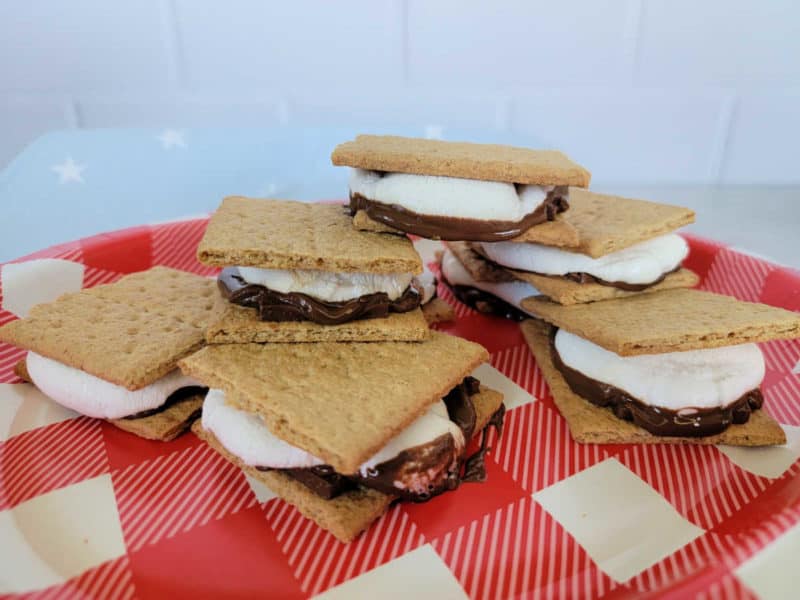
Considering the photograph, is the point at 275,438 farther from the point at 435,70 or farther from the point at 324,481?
the point at 435,70

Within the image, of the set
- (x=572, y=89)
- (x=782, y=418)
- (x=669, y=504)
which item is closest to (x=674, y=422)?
(x=669, y=504)

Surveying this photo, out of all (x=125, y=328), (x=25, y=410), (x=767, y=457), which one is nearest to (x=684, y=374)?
(x=767, y=457)

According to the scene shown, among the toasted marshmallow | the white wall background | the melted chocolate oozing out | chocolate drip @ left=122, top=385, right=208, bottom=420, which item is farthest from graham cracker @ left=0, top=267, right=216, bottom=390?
the white wall background

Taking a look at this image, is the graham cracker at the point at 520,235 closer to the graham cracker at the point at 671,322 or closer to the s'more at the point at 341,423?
the graham cracker at the point at 671,322

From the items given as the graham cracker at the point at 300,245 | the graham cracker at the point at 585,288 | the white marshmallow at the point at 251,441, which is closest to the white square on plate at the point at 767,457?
the graham cracker at the point at 585,288

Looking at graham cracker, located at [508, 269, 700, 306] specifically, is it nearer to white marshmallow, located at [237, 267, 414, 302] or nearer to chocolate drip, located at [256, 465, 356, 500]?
white marshmallow, located at [237, 267, 414, 302]

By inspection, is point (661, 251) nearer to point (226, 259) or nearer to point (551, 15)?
point (226, 259)
